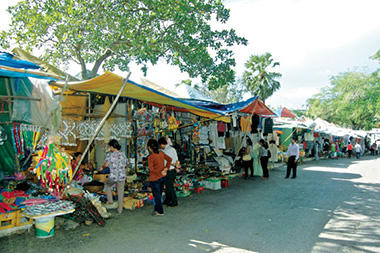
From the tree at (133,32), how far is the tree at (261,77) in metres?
20.8

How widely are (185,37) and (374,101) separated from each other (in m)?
25.7

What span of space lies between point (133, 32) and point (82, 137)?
691cm

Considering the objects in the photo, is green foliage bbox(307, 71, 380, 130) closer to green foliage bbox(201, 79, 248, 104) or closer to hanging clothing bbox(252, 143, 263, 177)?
green foliage bbox(201, 79, 248, 104)

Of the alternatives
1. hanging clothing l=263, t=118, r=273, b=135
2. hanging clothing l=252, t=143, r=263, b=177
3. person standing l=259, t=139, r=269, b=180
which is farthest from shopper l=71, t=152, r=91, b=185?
hanging clothing l=263, t=118, r=273, b=135

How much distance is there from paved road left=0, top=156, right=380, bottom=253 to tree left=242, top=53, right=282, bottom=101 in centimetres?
2522

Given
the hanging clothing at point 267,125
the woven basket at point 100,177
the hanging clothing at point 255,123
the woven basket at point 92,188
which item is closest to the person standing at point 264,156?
the hanging clothing at point 255,123

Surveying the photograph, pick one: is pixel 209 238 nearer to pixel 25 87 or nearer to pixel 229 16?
pixel 25 87

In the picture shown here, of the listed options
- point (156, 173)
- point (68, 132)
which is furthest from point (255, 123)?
point (68, 132)

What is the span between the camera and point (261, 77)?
33031 millimetres

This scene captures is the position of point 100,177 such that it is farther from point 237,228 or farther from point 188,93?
point 188,93

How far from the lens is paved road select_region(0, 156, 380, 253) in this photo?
4422 millimetres

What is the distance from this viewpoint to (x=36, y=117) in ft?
16.0

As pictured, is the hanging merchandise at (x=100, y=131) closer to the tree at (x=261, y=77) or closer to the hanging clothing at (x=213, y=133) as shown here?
the hanging clothing at (x=213, y=133)

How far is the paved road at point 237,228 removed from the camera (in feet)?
14.5
